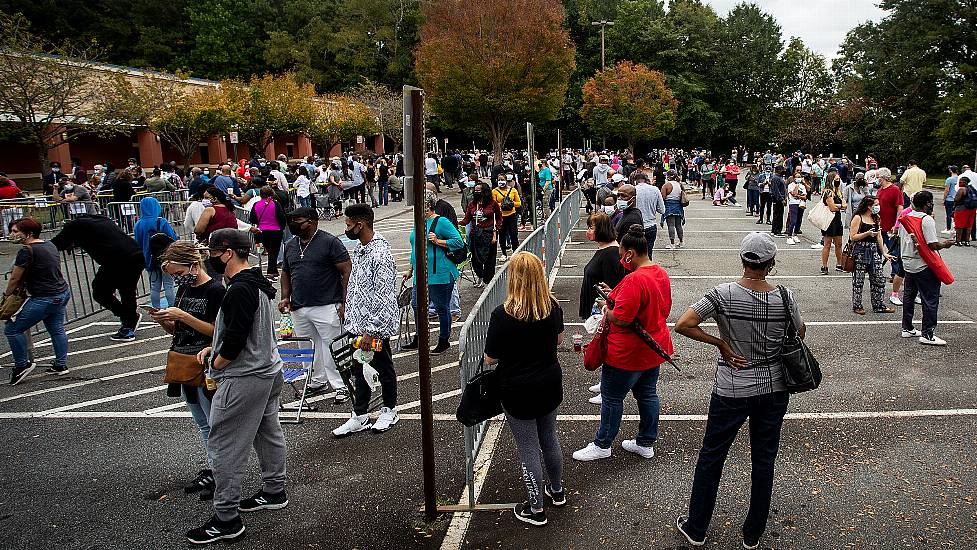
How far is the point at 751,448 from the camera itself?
410 centimetres

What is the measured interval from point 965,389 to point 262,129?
28829 mm

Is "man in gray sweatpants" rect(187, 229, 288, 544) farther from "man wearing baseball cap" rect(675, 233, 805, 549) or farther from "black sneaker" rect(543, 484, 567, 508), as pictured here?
"man wearing baseball cap" rect(675, 233, 805, 549)

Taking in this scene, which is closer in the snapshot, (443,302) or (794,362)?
(794,362)

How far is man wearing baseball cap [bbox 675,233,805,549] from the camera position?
12.8ft

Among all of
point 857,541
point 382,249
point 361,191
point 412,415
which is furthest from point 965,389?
point 361,191

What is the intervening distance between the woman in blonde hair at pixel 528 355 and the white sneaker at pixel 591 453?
3.31ft

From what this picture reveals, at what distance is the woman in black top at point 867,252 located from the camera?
9.39 meters

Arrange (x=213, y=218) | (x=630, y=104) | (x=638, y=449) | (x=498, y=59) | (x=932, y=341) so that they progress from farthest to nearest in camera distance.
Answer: (x=630, y=104) < (x=498, y=59) < (x=213, y=218) < (x=932, y=341) < (x=638, y=449)

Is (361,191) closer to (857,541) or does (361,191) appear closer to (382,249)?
(382,249)

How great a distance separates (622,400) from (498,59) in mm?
28039

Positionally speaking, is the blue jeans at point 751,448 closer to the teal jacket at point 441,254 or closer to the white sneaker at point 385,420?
the white sneaker at point 385,420

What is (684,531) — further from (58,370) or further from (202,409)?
(58,370)

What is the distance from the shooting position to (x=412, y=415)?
21.5 ft

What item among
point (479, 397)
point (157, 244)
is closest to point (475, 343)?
point (479, 397)
